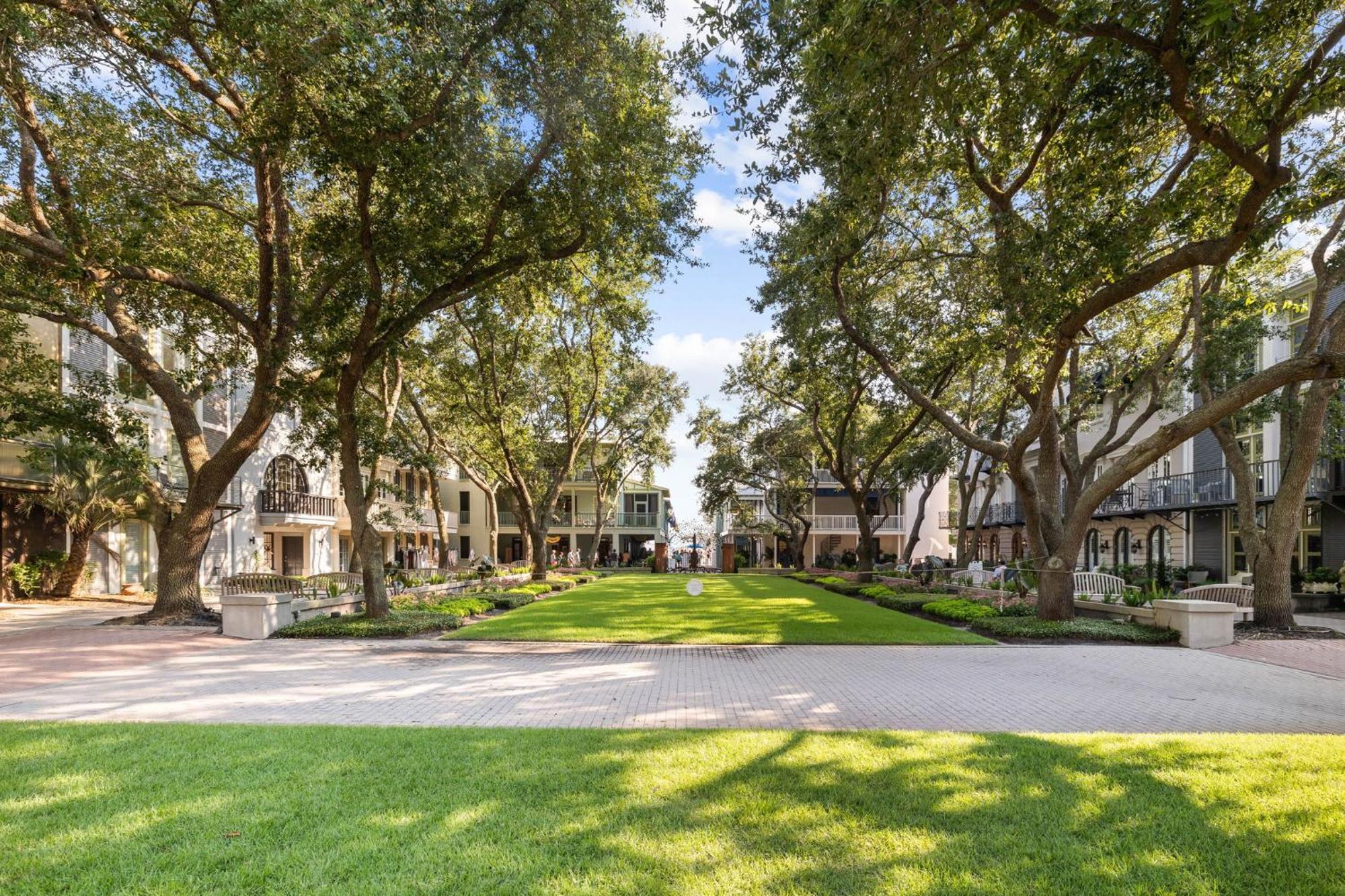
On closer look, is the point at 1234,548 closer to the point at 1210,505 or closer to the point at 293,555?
the point at 1210,505

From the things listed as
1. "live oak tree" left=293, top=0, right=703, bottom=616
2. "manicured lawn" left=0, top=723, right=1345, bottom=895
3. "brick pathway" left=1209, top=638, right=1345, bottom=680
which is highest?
"live oak tree" left=293, top=0, right=703, bottom=616

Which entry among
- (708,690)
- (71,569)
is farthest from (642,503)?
(708,690)

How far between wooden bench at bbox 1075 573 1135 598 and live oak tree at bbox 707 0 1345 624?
3.47 meters

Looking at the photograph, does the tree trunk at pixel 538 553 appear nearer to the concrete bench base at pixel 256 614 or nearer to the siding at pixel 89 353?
the concrete bench base at pixel 256 614

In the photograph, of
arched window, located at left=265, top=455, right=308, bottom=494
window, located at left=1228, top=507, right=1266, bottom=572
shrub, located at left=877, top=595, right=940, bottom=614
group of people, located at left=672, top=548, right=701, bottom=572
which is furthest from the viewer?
group of people, located at left=672, top=548, right=701, bottom=572

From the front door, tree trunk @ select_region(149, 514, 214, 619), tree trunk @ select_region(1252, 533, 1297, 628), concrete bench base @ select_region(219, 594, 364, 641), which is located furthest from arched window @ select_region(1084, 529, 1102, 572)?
the front door

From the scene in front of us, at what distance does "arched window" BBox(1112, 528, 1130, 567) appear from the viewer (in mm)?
29234

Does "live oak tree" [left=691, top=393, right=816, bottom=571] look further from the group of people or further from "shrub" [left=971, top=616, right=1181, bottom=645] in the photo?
"shrub" [left=971, top=616, right=1181, bottom=645]

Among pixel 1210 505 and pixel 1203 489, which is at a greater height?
pixel 1203 489

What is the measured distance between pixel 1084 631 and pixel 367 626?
1296cm

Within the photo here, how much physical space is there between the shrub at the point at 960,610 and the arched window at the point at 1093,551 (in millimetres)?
18375

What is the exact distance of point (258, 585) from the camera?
50.2 ft

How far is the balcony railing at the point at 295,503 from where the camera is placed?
27.3m

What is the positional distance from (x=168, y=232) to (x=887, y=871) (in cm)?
1572
